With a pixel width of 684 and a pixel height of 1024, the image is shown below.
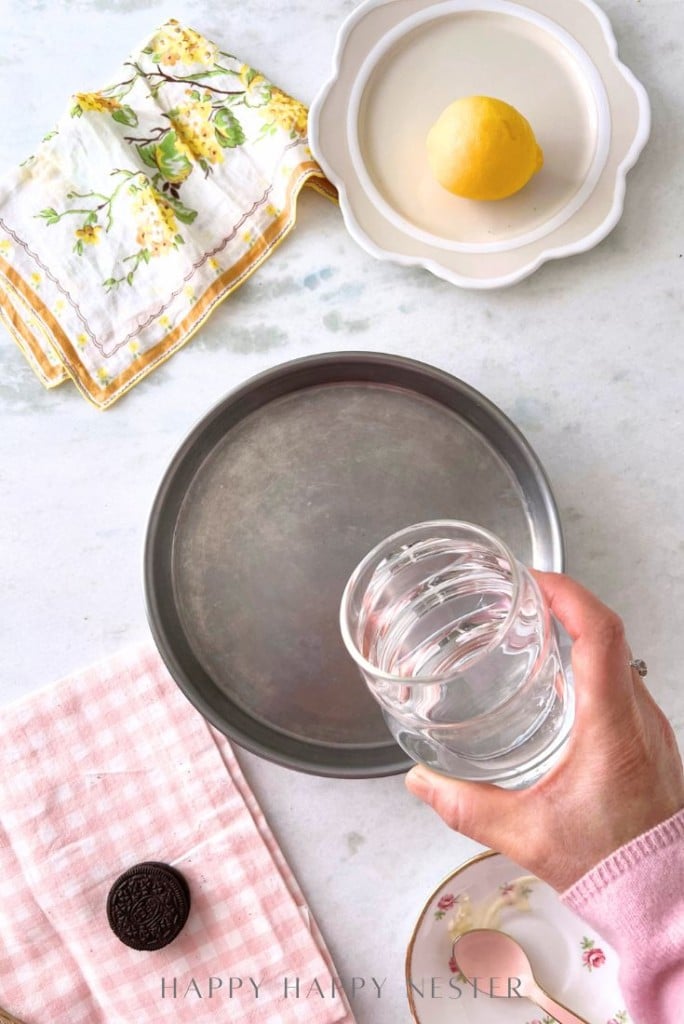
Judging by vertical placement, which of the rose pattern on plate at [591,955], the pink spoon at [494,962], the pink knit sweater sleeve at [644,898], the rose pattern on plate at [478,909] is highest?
the pink knit sweater sleeve at [644,898]

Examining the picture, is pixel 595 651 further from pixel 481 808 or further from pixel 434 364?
pixel 434 364

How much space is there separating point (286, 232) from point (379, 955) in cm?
69

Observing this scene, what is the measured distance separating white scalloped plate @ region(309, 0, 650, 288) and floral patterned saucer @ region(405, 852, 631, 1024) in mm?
562

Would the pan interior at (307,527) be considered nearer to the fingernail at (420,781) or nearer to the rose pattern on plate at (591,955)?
the fingernail at (420,781)

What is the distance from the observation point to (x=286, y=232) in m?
0.92

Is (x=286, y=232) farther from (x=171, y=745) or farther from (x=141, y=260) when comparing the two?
(x=171, y=745)

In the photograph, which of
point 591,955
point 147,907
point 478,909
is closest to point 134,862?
point 147,907

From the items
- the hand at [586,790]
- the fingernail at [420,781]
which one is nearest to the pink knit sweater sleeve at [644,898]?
the hand at [586,790]

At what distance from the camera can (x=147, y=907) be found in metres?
0.87

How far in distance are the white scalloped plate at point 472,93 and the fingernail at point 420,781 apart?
0.45m

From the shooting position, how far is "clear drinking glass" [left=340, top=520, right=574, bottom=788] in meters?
0.65

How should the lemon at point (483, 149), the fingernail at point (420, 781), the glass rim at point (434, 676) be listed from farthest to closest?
the lemon at point (483, 149), the fingernail at point (420, 781), the glass rim at point (434, 676)

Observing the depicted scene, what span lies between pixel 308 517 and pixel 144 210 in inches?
13.0

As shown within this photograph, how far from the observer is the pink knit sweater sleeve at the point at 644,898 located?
69cm
